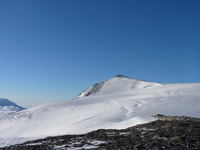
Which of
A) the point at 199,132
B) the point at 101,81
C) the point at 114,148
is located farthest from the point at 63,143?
the point at 101,81

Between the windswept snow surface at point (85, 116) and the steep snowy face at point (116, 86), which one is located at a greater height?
the steep snowy face at point (116, 86)

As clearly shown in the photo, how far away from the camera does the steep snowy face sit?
53.8 metres

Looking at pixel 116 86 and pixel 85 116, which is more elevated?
pixel 116 86

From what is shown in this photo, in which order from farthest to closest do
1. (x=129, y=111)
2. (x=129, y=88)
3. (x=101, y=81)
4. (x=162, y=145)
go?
(x=101, y=81)
(x=129, y=88)
(x=129, y=111)
(x=162, y=145)

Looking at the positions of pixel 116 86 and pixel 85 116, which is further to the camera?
pixel 116 86

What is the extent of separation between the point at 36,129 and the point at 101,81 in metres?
41.4

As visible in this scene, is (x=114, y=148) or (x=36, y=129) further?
(x=36, y=129)

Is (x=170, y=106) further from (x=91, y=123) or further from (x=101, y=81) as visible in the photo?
(x=101, y=81)

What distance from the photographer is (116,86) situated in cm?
5744

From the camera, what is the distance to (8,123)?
30078 mm

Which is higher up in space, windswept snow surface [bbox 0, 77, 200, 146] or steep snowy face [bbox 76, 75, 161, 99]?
steep snowy face [bbox 76, 75, 161, 99]

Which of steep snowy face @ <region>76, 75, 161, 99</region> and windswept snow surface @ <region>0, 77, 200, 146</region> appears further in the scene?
steep snowy face @ <region>76, 75, 161, 99</region>

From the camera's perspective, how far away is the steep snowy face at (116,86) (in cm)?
5381

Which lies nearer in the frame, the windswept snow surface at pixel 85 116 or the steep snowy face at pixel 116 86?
the windswept snow surface at pixel 85 116
